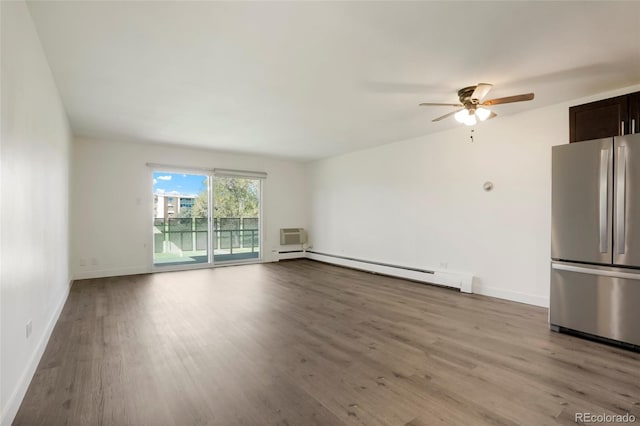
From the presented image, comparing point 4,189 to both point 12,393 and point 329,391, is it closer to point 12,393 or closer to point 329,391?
point 12,393

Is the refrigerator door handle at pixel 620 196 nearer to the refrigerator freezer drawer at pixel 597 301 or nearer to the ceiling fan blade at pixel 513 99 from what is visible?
the refrigerator freezer drawer at pixel 597 301

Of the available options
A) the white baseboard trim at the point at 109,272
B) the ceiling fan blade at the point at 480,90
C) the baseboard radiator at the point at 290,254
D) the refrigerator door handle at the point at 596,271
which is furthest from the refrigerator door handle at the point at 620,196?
the white baseboard trim at the point at 109,272

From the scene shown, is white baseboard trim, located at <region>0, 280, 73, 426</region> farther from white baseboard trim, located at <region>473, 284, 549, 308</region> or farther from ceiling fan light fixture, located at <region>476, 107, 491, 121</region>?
white baseboard trim, located at <region>473, 284, 549, 308</region>

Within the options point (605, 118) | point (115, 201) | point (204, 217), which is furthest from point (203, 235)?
point (605, 118)

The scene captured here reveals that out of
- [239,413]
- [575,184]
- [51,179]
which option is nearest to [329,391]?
[239,413]

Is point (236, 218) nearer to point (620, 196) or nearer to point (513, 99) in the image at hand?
point (513, 99)

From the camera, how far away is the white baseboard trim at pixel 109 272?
5418 millimetres

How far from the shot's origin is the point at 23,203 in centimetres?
205

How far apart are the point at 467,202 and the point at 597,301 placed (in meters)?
2.15

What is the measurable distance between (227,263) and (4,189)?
5468 millimetres

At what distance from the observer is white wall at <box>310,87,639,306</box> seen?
13.0ft

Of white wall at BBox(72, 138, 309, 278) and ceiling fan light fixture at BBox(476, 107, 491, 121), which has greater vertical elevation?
ceiling fan light fixture at BBox(476, 107, 491, 121)

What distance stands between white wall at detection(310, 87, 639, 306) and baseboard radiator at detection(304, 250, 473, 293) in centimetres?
12

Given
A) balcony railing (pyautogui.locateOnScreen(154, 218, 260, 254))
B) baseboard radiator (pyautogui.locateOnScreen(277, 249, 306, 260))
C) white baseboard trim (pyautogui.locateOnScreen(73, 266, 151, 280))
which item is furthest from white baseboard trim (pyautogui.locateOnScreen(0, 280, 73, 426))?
baseboard radiator (pyautogui.locateOnScreen(277, 249, 306, 260))
